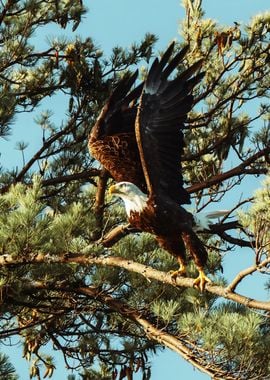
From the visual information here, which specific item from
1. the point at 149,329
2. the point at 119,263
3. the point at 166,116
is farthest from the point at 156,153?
the point at 149,329

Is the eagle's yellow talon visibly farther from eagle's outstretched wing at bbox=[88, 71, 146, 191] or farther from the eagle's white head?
eagle's outstretched wing at bbox=[88, 71, 146, 191]

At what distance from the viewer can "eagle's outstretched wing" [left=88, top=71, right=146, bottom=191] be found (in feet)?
18.4

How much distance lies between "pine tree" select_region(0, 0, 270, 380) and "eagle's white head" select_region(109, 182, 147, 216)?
0.19 m

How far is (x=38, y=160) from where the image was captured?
686 centimetres

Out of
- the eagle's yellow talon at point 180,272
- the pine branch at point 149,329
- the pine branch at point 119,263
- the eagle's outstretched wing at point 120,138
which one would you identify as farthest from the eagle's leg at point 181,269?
the eagle's outstretched wing at point 120,138

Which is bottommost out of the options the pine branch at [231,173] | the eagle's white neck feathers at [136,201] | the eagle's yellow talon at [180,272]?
the eagle's yellow talon at [180,272]

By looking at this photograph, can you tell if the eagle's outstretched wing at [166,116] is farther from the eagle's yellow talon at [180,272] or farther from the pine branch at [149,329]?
the pine branch at [149,329]

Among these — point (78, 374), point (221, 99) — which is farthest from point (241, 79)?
point (78, 374)

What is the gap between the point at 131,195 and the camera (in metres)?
5.10

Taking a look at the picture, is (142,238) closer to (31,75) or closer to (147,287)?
(147,287)

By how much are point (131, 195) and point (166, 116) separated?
0.51 metres

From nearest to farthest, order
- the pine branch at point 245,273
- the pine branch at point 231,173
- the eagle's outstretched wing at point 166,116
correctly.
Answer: the pine branch at point 245,273 → the eagle's outstretched wing at point 166,116 → the pine branch at point 231,173

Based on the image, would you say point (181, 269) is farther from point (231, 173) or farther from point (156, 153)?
point (231, 173)

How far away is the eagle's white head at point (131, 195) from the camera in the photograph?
5.05 meters
